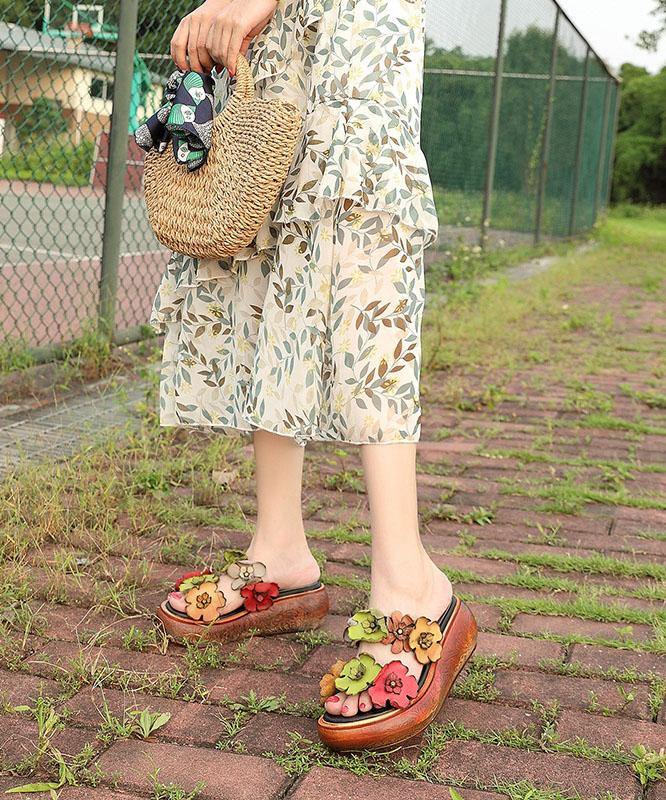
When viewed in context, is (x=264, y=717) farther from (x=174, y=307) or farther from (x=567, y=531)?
(x=567, y=531)

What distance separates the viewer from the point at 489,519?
3.12 meters

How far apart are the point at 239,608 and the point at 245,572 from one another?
0.23ft

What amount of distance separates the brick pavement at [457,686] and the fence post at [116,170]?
1806 millimetres

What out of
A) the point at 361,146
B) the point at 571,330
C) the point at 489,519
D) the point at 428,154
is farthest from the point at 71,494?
the point at 428,154

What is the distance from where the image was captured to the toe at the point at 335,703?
5.98 ft

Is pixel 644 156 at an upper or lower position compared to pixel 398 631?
upper

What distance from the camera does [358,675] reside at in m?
1.88

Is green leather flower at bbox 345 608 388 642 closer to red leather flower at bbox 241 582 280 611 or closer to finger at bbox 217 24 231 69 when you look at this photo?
red leather flower at bbox 241 582 280 611

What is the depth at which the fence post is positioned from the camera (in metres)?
4.61

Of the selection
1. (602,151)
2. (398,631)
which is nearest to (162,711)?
(398,631)

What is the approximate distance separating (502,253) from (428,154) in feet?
10.3

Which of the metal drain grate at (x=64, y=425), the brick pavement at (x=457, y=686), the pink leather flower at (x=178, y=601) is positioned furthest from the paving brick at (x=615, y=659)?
the metal drain grate at (x=64, y=425)

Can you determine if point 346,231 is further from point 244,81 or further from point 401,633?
point 401,633

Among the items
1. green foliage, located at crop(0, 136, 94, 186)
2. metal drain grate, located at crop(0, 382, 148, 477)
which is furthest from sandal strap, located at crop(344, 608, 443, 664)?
green foliage, located at crop(0, 136, 94, 186)
